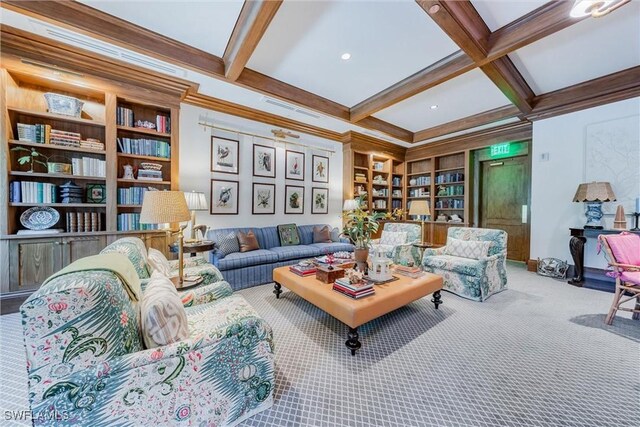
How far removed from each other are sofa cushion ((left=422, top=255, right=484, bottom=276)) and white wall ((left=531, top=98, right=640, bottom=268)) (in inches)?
82.3

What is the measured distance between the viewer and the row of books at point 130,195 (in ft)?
10.1

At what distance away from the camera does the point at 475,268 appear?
9.72 ft

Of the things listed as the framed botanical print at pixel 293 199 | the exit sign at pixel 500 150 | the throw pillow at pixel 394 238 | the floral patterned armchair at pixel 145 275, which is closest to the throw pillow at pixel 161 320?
the floral patterned armchair at pixel 145 275

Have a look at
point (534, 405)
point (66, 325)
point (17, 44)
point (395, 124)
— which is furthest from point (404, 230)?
point (17, 44)

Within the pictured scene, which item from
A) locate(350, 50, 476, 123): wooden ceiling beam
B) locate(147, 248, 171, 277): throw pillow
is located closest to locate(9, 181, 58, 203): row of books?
locate(147, 248, 171, 277): throw pillow

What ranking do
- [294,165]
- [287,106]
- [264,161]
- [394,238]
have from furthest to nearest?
[294,165] → [264,161] → [394,238] → [287,106]

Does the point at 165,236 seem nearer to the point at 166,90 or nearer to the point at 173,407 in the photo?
the point at 166,90

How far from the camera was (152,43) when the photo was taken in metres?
2.53

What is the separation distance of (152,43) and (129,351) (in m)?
2.97

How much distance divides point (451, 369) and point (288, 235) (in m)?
3.20

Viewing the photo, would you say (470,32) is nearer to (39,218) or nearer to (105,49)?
(105,49)

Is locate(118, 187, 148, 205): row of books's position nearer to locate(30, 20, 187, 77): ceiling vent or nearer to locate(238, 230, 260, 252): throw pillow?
locate(238, 230, 260, 252): throw pillow

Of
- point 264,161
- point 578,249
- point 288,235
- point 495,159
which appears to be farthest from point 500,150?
point 264,161

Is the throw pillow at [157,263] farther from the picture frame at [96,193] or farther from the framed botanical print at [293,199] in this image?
the framed botanical print at [293,199]
